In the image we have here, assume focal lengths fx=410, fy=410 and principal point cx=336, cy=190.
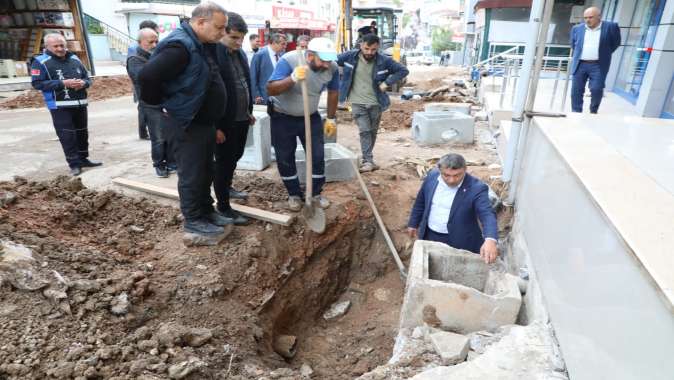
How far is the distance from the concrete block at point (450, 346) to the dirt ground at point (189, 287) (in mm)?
867

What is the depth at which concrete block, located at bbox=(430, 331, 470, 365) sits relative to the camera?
2396mm

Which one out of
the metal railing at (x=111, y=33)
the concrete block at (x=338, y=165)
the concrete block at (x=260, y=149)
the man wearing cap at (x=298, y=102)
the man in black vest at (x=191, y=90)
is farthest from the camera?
the metal railing at (x=111, y=33)

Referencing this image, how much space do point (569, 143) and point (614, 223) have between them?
1.31 m

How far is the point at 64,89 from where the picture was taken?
4797 millimetres

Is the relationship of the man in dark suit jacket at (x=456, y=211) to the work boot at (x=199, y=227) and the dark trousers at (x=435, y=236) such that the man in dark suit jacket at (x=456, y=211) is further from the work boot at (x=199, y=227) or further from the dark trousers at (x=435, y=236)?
the work boot at (x=199, y=227)

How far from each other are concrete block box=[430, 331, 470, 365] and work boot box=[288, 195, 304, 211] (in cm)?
210

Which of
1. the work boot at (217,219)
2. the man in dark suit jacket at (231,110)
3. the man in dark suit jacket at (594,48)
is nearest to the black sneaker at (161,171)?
the man in dark suit jacket at (231,110)

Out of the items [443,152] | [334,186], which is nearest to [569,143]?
[334,186]

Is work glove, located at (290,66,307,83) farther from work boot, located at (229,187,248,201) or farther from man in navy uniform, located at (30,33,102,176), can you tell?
man in navy uniform, located at (30,33,102,176)

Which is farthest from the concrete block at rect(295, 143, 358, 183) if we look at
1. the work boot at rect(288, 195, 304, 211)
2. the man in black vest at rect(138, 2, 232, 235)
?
the man in black vest at rect(138, 2, 232, 235)

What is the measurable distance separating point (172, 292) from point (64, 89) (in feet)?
10.7

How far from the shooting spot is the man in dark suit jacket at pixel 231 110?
11.4 ft

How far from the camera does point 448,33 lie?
5397 centimetres

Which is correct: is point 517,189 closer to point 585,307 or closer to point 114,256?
point 585,307
